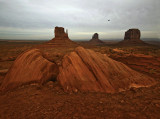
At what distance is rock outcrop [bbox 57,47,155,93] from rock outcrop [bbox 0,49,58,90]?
0.82 metres

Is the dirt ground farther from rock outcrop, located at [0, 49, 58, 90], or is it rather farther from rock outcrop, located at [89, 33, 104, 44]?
rock outcrop, located at [89, 33, 104, 44]

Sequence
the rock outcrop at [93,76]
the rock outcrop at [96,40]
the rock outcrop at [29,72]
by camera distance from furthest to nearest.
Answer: the rock outcrop at [96,40] < the rock outcrop at [29,72] < the rock outcrop at [93,76]

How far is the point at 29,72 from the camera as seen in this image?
512 cm

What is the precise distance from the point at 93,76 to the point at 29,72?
338cm


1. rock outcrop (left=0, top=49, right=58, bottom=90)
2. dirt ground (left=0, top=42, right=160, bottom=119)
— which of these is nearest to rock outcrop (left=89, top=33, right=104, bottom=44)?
rock outcrop (left=0, top=49, right=58, bottom=90)

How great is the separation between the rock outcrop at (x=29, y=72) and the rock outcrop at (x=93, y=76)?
2.70ft

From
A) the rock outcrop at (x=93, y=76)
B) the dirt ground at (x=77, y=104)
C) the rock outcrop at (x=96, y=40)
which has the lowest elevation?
the dirt ground at (x=77, y=104)

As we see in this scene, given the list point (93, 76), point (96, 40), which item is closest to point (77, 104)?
point (93, 76)

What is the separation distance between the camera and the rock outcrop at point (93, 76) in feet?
14.8

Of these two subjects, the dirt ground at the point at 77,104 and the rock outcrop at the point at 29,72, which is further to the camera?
the rock outcrop at the point at 29,72

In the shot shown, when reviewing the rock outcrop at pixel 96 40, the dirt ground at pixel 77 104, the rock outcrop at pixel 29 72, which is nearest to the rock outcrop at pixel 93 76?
the dirt ground at pixel 77 104

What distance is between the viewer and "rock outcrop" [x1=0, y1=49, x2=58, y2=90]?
4907 millimetres

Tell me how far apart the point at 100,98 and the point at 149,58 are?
6.97 metres

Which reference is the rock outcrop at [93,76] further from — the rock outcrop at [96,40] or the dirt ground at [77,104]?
the rock outcrop at [96,40]
